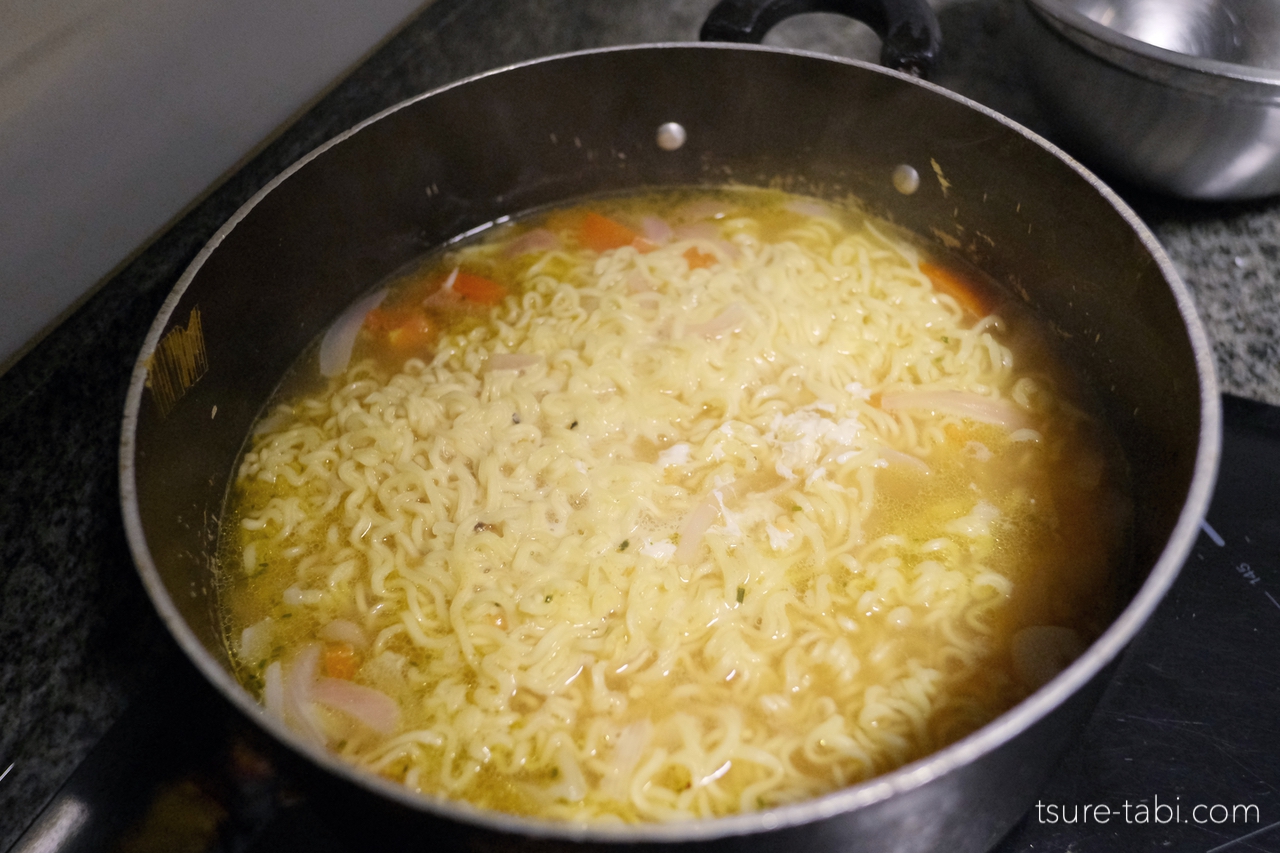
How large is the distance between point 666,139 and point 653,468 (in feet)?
4.09

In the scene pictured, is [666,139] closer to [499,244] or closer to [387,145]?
[499,244]

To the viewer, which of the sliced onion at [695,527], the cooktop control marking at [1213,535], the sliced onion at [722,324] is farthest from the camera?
the sliced onion at [722,324]

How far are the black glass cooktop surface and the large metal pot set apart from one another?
0.23 meters

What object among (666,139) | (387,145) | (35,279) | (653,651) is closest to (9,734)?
(35,279)

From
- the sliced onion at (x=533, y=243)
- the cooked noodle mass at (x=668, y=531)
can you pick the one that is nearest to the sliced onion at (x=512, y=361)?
the cooked noodle mass at (x=668, y=531)

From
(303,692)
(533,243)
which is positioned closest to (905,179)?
(533,243)

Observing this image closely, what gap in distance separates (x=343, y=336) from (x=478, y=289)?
1.42ft

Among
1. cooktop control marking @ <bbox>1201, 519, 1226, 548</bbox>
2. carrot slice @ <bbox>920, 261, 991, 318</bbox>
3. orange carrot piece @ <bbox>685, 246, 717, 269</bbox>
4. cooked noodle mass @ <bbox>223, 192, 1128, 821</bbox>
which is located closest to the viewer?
cooked noodle mass @ <bbox>223, 192, 1128, 821</bbox>

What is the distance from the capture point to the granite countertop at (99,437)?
2.07m

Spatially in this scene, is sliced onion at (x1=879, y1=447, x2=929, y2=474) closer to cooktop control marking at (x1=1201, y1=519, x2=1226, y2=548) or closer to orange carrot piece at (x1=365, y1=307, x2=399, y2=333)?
cooktop control marking at (x1=1201, y1=519, x2=1226, y2=548)

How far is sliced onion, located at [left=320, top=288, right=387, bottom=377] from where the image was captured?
268cm

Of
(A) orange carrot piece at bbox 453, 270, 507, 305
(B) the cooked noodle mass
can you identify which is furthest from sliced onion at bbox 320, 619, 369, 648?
(A) orange carrot piece at bbox 453, 270, 507, 305

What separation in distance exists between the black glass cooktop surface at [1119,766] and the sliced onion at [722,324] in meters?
1.30

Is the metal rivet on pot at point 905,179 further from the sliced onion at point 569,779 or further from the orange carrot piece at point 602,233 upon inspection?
the sliced onion at point 569,779
